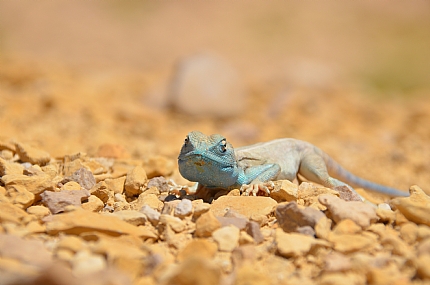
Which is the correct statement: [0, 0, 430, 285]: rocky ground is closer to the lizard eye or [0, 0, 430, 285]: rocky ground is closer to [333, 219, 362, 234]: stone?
[333, 219, 362, 234]: stone

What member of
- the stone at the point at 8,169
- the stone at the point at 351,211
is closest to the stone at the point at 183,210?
the stone at the point at 351,211

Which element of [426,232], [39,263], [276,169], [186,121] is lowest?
[39,263]

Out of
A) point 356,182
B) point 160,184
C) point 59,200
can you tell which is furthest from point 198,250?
point 356,182

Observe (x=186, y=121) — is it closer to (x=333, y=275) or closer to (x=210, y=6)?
(x=333, y=275)

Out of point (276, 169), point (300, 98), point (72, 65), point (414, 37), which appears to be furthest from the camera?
point (414, 37)

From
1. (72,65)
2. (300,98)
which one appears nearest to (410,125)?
(300,98)

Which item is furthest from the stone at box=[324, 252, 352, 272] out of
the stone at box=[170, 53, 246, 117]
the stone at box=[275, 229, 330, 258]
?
the stone at box=[170, 53, 246, 117]

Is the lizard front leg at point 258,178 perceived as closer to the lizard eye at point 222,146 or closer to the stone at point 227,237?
the lizard eye at point 222,146
